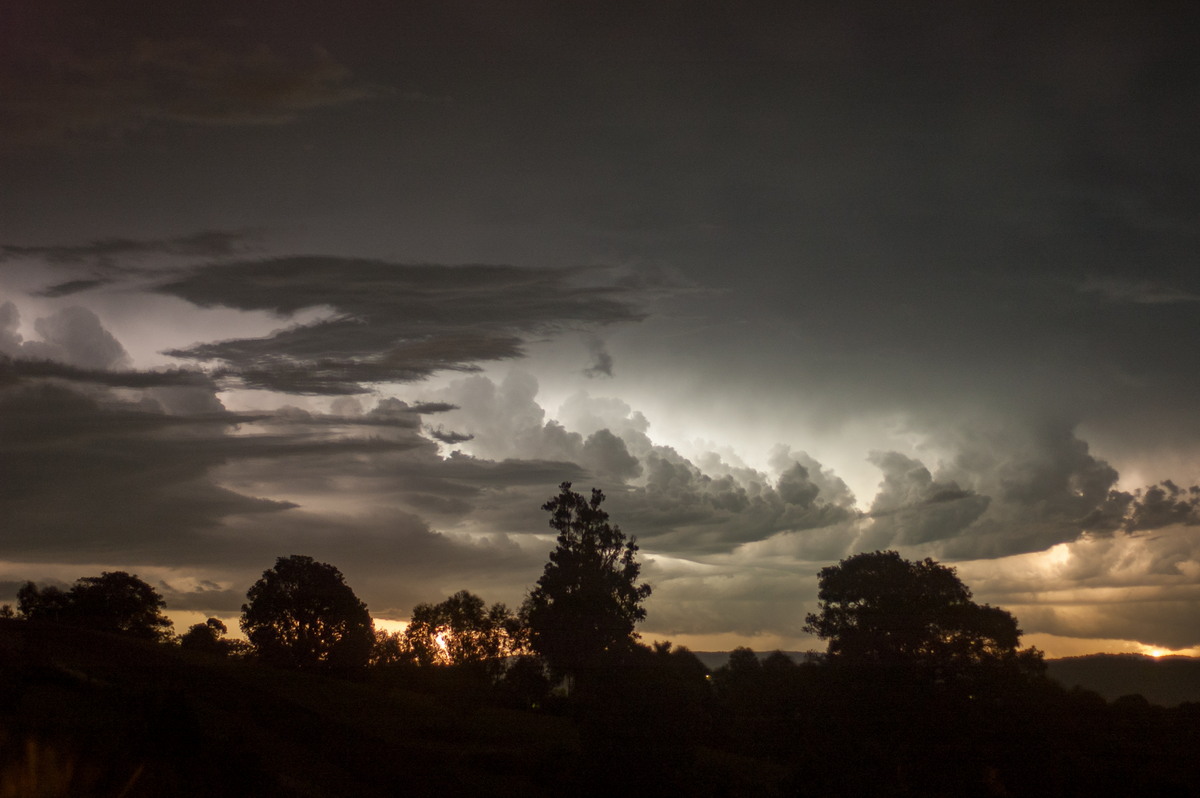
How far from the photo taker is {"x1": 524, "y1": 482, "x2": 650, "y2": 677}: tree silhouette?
68.1m

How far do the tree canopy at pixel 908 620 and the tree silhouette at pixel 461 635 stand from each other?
36.9 meters

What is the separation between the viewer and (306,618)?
292 ft

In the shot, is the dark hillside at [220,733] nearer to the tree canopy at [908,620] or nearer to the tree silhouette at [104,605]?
the tree canopy at [908,620]

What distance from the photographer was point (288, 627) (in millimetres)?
88500

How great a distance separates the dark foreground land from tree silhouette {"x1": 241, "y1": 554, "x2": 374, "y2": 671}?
31.8 ft

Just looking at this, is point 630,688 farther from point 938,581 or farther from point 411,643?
point 411,643

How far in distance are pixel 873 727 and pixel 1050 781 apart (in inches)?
503

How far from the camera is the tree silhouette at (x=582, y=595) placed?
68062 mm

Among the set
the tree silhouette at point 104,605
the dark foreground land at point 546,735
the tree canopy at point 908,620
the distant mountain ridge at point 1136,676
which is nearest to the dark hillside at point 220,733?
the dark foreground land at point 546,735

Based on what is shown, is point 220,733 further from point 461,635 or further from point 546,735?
point 461,635

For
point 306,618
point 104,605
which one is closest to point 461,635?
point 306,618

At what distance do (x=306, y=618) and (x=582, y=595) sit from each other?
3753 centimetres

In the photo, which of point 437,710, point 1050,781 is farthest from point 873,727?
point 437,710

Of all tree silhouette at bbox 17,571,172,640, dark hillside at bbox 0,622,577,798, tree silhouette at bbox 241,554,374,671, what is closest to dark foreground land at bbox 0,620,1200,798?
dark hillside at bbox 0,622,577,798
